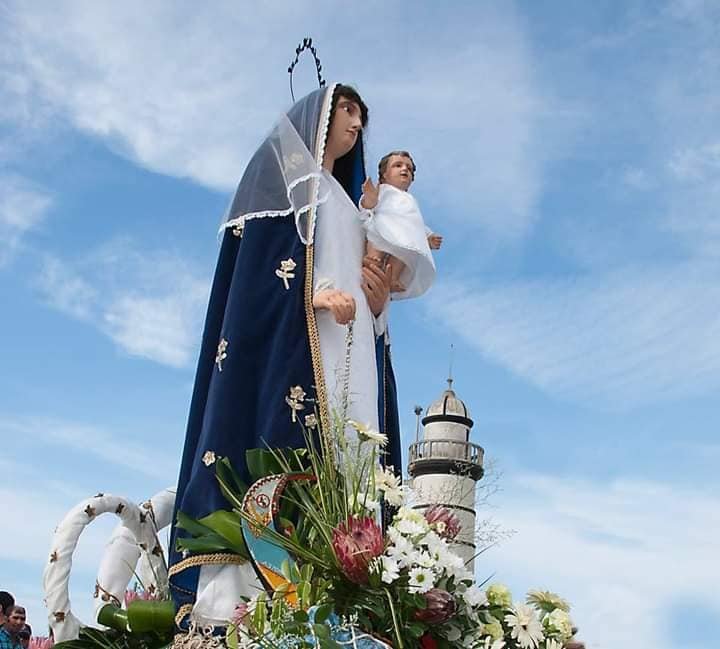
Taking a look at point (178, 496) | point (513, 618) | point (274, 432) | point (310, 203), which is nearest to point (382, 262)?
point (310, 203)

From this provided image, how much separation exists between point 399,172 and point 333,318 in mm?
752

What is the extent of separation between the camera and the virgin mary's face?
4.09m

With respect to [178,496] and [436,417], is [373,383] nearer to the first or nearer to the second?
[178,496]

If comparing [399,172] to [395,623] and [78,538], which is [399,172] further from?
[395,623]

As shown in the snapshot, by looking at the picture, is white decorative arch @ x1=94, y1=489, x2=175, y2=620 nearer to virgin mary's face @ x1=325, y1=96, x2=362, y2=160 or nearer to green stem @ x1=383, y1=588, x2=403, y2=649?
green stem @ x1=383, y1=588, x2=403, y2=649

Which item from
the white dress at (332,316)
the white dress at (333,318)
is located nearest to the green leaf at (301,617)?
the white dress at (333,318)

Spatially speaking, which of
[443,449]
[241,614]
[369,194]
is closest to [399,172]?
[369,194]

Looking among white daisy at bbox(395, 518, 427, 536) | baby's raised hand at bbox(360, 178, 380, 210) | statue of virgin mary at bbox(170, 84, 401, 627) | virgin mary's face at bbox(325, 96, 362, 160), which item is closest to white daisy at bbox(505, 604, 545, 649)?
white daisy at bbox(395, 518, 427, 536)

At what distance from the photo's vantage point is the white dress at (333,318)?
370 cm

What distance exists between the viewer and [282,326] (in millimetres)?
3689

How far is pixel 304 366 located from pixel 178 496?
1.94 ft

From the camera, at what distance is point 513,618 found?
3092mm

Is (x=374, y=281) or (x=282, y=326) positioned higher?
Result: (x=374, y=281)

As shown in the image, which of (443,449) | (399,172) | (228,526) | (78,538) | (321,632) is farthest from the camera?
(443,449)
